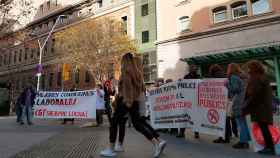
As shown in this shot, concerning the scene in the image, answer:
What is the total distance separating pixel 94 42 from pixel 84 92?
16894 mm

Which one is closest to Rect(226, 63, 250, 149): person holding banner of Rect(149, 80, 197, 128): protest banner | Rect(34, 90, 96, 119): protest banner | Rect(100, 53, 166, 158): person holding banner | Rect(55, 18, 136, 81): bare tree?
Rect(149, 80, 197, 128): protest banner

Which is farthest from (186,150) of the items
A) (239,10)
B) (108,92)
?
(239,10)

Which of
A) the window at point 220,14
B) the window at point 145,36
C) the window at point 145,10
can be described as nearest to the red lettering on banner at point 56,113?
the window at point 220,14

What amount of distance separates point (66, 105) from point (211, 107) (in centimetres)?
660

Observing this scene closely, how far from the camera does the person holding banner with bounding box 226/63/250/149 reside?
6.70 metres

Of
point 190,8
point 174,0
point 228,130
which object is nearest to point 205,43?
point 190,8

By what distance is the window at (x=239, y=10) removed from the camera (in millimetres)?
23828

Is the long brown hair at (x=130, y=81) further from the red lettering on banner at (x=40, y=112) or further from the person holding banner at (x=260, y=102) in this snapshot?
the red lettering on banner at (x=40, y=112)

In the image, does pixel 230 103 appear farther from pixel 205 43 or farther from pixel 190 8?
pixel 190 8

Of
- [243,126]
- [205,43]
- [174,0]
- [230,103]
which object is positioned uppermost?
[174,0]

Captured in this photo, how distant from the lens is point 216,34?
24562 millimetres

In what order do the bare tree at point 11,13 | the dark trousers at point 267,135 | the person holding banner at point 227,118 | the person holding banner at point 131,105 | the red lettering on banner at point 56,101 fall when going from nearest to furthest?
the person holding banner at point 131,105 < the dark trousers at point 267,135 < the person holding banner at point 227,118 < the red lettering on banner at point 56,101 < the bare tree at point 11,13

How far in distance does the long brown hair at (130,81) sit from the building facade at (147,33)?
24.2m

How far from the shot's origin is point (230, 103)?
7.16 meters
